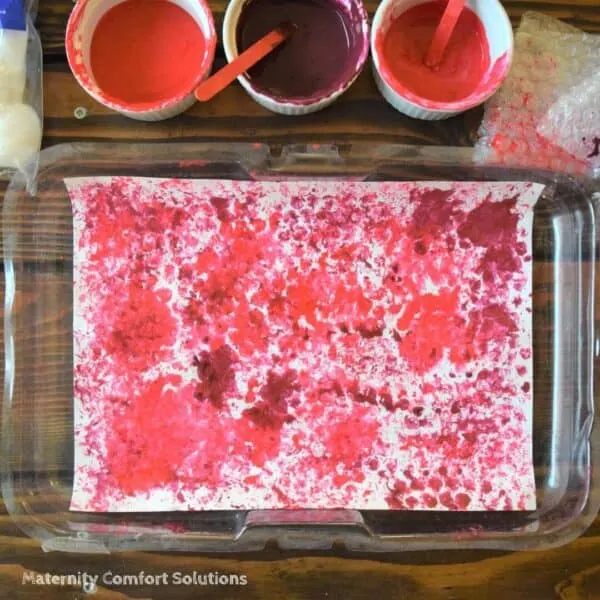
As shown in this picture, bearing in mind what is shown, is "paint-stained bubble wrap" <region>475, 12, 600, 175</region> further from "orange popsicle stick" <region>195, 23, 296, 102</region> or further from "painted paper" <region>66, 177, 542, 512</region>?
"orange popsicle stick" <region>195, 23, 296, 102</region>

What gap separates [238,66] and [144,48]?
129 mm

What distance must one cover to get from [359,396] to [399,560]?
0.20 meters

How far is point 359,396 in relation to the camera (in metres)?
0.91

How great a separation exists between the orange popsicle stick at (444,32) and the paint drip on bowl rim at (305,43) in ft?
0.27

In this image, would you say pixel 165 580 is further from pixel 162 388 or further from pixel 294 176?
pixel 294 176

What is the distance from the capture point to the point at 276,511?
2.89ft

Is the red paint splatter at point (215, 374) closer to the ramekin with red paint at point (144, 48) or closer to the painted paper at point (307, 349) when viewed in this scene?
the painted paper at point (307, 349)

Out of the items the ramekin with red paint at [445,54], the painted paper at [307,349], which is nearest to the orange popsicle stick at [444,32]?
the ramekin with red paint at [445,54]

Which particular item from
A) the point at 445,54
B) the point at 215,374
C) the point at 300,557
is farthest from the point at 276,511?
the point at 445,54

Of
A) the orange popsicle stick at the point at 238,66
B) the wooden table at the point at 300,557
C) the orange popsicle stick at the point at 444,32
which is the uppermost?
the orange popsicle stick at the point at 444,32

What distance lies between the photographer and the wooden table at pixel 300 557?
869 millimetres

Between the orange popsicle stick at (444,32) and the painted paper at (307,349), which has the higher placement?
the orange popsicle stick at (444,32)

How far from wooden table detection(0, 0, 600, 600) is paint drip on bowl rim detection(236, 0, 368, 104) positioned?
0.18 feet

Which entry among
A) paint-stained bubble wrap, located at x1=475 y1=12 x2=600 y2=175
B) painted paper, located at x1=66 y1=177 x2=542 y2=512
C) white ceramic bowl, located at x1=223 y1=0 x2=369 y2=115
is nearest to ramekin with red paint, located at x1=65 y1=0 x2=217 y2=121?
white ceramic bowl, located at x1=223 y1=0 x2=369 y2=115
